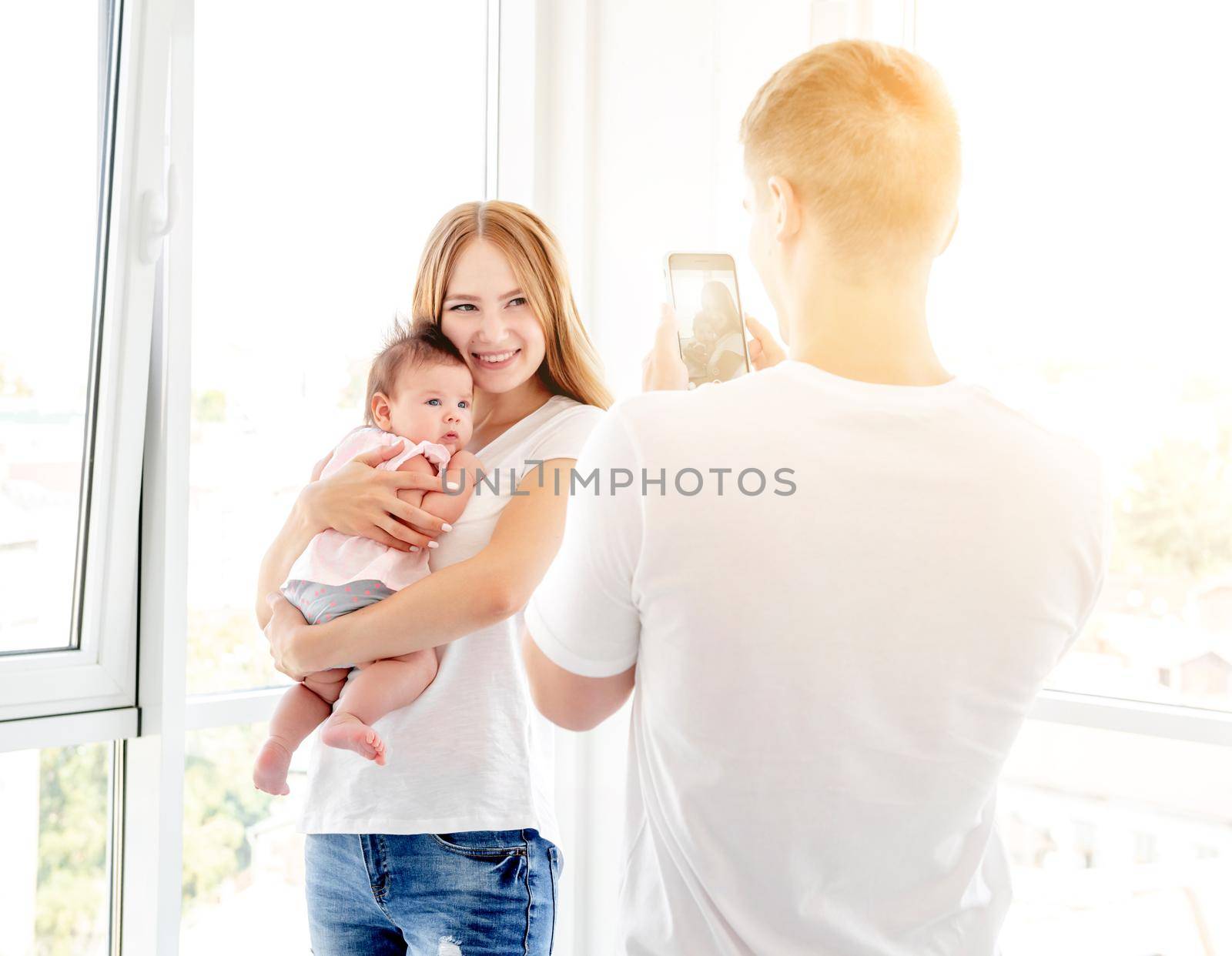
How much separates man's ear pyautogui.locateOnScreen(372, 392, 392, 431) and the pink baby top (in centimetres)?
7

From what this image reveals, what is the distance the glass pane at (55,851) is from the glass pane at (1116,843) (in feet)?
4.90

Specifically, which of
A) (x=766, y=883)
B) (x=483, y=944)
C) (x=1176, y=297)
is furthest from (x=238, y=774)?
(x=1176, y=297)

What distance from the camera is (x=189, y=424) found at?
1.58 meters

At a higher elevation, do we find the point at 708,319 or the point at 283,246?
the point at 283,246

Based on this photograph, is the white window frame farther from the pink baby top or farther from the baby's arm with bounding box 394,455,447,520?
the baby's arm with bounding box 394,455,447,520

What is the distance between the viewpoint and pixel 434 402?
1.39m

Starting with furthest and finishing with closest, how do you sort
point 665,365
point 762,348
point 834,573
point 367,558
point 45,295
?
point 45,295, point 367,558, point 762,348, point 665,365, point 834,573

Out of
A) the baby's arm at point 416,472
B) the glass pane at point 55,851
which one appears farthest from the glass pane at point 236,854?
the baby's arm at point 416,472

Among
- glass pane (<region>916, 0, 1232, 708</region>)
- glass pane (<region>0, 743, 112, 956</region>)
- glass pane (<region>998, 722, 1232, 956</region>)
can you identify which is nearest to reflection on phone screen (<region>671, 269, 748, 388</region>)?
glass pane (<region>916, 0, 1232, 708</region>)

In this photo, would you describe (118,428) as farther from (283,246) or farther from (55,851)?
(55,851)

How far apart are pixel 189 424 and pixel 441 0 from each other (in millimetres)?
1181

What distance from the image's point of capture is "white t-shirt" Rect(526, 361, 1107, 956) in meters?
0.73

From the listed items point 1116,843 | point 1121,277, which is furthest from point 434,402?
point 1116,843

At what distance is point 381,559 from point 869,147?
32.7 inches
